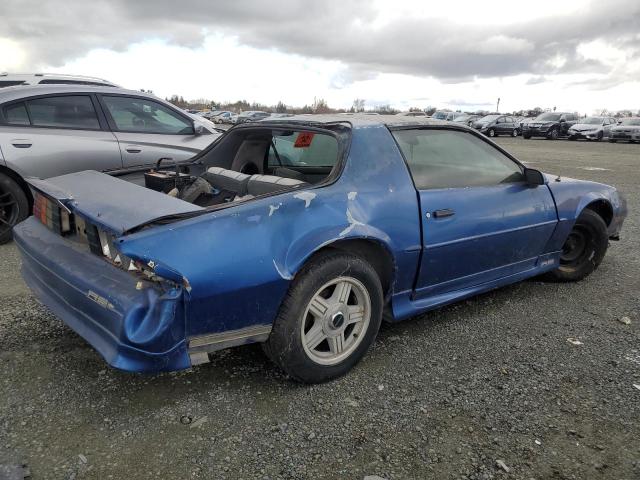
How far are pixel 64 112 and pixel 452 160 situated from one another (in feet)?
13.6

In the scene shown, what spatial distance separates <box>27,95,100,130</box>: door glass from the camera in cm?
522

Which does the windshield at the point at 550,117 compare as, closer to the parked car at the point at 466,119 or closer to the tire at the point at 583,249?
the parked car at the point at 466,119

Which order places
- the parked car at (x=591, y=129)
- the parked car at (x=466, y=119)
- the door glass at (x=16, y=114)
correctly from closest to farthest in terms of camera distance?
the door glass at (x=16, y=114), the parked car at (x=591, y=129), the parked car at (x=466, y=119)

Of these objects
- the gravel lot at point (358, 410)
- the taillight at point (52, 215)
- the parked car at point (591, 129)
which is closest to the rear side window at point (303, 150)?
the gravel lot at point (358, 410)

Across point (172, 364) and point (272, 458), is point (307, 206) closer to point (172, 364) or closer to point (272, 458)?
point (172, 364)

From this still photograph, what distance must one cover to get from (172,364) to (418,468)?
1117 millimetres

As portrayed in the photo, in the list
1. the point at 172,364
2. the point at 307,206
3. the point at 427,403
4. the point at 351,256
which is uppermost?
the point at 307,206

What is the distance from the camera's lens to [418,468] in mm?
2092

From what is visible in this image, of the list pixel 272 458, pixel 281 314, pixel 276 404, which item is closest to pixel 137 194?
pixel 281 314

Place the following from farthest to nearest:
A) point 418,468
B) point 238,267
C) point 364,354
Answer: point 364,354 < point 238,267 < point 418,468

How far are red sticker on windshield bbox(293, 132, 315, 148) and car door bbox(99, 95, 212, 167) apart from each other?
8.41 feet

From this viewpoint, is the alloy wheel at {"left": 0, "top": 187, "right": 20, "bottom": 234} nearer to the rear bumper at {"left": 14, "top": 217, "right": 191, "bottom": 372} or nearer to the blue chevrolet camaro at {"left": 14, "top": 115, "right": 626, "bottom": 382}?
the blue chevrolet camaro at {"left": 14, "top": 115, "right": 626, "bottom": 382}

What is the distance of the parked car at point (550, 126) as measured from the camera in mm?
27250

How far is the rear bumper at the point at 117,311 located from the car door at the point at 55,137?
9.36ft
